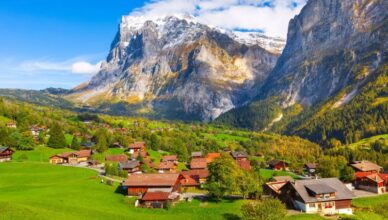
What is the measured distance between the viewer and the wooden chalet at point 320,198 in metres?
78.4

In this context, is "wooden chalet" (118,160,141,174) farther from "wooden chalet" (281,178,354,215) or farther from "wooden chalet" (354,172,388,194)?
"wooden chalet" (354,172,388,194)

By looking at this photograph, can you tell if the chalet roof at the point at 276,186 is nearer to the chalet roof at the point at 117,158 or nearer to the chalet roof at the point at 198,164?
the chalet roof at the point at 198,164

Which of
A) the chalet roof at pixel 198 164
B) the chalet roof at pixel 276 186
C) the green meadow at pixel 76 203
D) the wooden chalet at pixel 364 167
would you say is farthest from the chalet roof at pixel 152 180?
the wooden chalet at pixel 364 167

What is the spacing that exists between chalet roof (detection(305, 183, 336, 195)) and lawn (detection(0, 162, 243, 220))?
15.0 m

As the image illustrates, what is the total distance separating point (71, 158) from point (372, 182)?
99.0 m

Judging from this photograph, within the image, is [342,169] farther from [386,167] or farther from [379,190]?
[386,167]

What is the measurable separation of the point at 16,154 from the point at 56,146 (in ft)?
69.9

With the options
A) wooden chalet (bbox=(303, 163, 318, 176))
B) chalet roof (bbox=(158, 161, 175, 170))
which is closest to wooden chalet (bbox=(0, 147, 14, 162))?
chalet roof (bbox=(158, 161, 175, 170))

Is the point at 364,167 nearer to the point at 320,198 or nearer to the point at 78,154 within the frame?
the point at 320,198

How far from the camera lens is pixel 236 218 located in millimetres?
67625

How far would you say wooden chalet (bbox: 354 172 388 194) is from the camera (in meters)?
104

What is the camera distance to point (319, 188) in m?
80.5

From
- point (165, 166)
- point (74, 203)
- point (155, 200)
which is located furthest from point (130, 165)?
point (74, 203)

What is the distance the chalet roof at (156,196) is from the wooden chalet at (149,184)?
13.2ft
